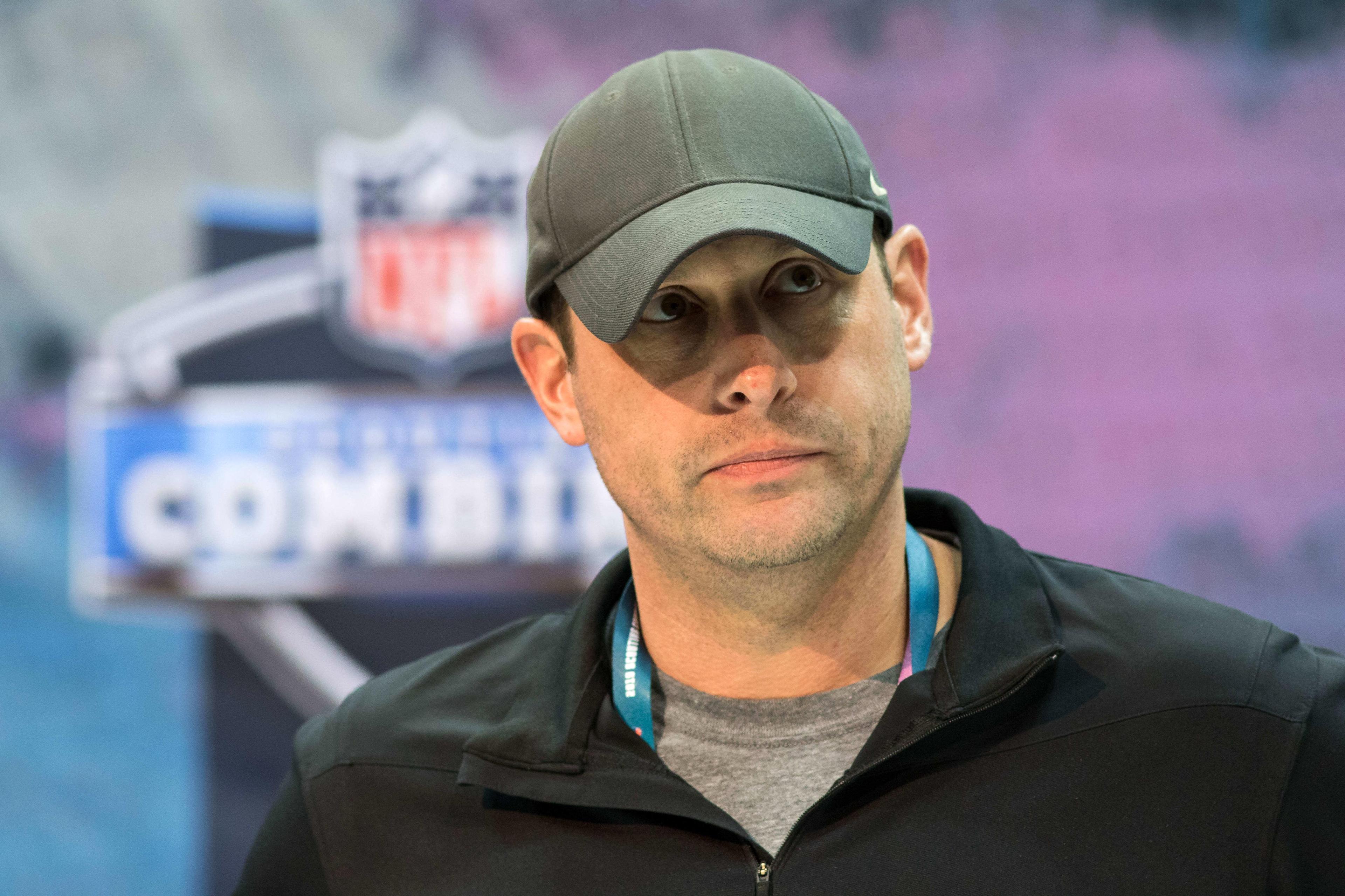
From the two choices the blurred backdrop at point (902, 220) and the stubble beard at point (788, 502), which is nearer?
the stubble beard at point (788, 502)

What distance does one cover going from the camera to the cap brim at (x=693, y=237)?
3.32 ft

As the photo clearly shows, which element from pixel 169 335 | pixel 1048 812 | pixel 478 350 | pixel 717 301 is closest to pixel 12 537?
pixel 169 335

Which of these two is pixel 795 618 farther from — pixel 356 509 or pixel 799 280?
pixel 356 509

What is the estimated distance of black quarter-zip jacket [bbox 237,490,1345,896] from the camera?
1000mm

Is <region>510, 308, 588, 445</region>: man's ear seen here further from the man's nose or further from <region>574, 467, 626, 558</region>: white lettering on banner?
<region>574, 467, 626, 558</region>: white lettering on banner

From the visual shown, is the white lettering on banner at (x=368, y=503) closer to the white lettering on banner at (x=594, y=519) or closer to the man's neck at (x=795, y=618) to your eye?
the white lettering on banner at (x=594, y=519)

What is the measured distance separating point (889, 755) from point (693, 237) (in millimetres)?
456

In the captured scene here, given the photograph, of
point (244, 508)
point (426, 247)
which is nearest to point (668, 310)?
point (426, 247)

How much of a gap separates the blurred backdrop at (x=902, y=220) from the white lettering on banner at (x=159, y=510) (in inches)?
4.7

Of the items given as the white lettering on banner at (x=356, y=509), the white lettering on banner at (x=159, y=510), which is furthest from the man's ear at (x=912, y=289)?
the white lettering on banner at (x=159, y=510)

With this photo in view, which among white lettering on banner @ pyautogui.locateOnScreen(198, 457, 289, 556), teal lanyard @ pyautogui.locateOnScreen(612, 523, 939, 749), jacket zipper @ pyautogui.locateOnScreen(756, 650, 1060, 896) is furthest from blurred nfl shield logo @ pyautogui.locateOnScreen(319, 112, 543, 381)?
jacket zipper @ pyautogui.locateOnScreen(756, 650, 1060, 896)

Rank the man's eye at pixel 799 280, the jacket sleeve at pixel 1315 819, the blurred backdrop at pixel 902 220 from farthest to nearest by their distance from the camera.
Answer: the blurred backdrop at pixel 902 220 → the man's eye at pixel 799 280 → the jacket sleeve at pixel 1315 819

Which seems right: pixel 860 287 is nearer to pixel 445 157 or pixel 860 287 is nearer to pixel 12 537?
pixel 445 157

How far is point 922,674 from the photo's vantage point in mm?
1064
